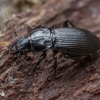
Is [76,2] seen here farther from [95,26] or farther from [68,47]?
[68,47]

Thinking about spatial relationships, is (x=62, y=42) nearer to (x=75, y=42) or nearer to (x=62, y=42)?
(x=62, y=42)

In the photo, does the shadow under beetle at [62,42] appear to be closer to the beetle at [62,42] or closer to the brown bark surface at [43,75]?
the beetle at [62,42]

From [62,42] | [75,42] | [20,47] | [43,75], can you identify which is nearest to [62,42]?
[62,42]

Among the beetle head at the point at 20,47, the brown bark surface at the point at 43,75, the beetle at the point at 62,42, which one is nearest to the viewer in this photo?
the brown bark surface at the point at 43,75

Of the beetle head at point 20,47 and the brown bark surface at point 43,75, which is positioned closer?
the brown bark surface at point 43,75

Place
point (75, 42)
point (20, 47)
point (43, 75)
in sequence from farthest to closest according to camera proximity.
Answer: point (75, 42) < point (43, 75) < point (20, 47)

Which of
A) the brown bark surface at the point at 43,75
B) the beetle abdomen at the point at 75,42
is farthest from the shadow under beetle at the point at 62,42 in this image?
the brown bark surface at the point at 43,75

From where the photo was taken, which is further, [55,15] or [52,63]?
[55,15]

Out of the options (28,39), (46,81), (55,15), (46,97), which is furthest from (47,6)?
(46,97)
